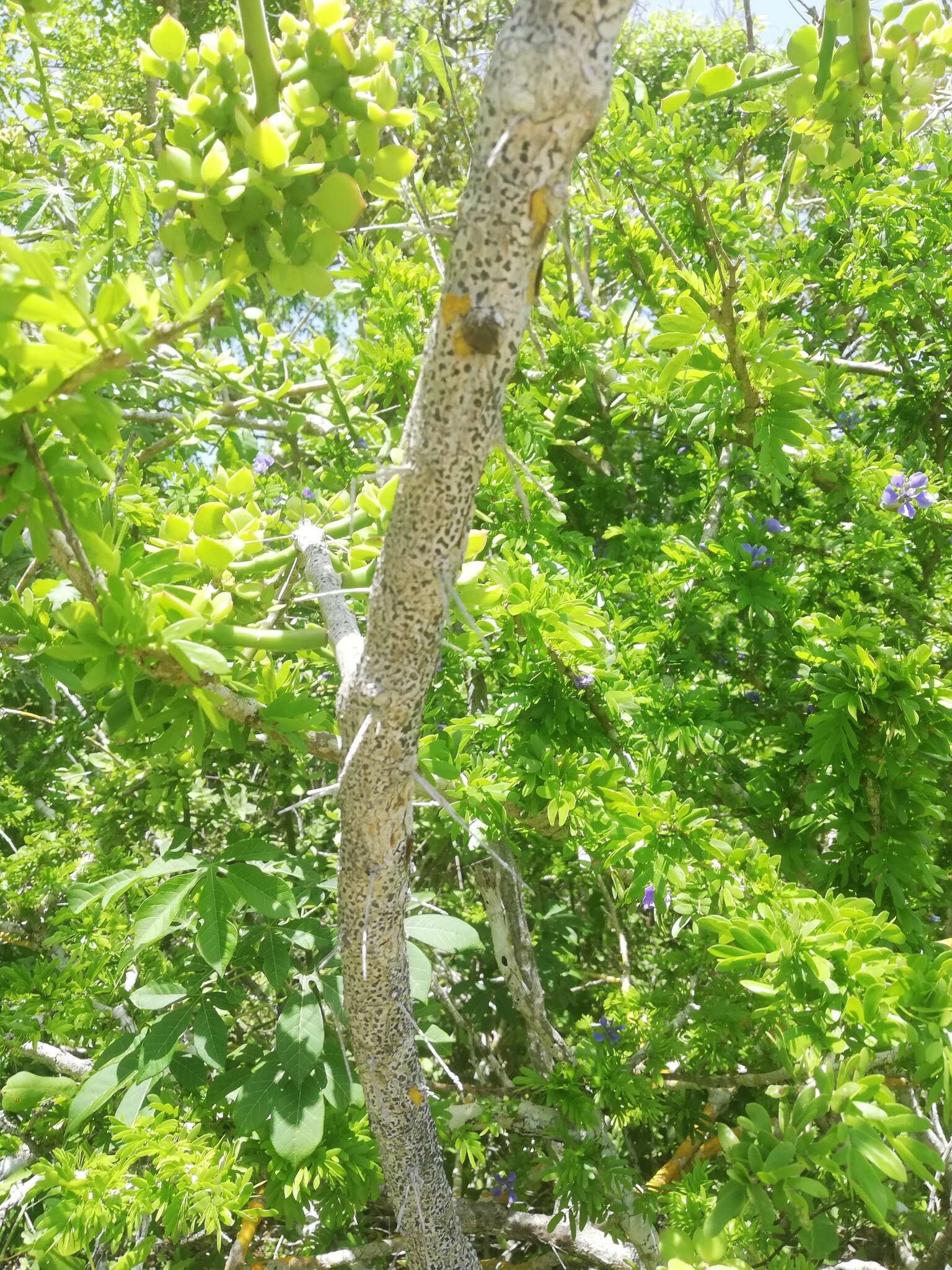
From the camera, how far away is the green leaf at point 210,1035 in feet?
5.18

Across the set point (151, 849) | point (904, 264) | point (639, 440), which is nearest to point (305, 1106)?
point (151, 849)

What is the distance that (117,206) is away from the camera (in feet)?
5.17

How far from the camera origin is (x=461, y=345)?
0.82 meters

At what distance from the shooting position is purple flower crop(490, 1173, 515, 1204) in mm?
2285

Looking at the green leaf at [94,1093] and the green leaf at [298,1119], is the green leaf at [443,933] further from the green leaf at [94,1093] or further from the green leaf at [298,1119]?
the green leaf at [94,1093]

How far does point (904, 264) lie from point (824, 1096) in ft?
6.82

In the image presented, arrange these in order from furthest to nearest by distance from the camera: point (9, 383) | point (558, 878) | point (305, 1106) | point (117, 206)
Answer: point (558, 878)
point (117, 206)
point (305, 1106)
point (9, 383)

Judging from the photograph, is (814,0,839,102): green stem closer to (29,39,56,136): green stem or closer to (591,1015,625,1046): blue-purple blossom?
(29,39,56,136): green stem

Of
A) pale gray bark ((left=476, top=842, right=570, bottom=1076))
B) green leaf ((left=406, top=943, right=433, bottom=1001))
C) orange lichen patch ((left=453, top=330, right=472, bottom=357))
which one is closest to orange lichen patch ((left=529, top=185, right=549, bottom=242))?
orange lichen patch ((left=453, top=330, right=472, bottom=357))

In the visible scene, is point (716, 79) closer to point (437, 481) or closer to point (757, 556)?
point (437, 481)

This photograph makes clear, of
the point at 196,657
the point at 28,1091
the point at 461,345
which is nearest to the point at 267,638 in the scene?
the point at 196,657

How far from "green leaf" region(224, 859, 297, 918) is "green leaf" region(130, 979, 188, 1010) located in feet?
1.14

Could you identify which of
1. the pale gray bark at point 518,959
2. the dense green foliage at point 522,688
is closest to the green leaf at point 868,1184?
the dense green foliage at point 522,688

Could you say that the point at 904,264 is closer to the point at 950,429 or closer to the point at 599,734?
the point at 950,429
